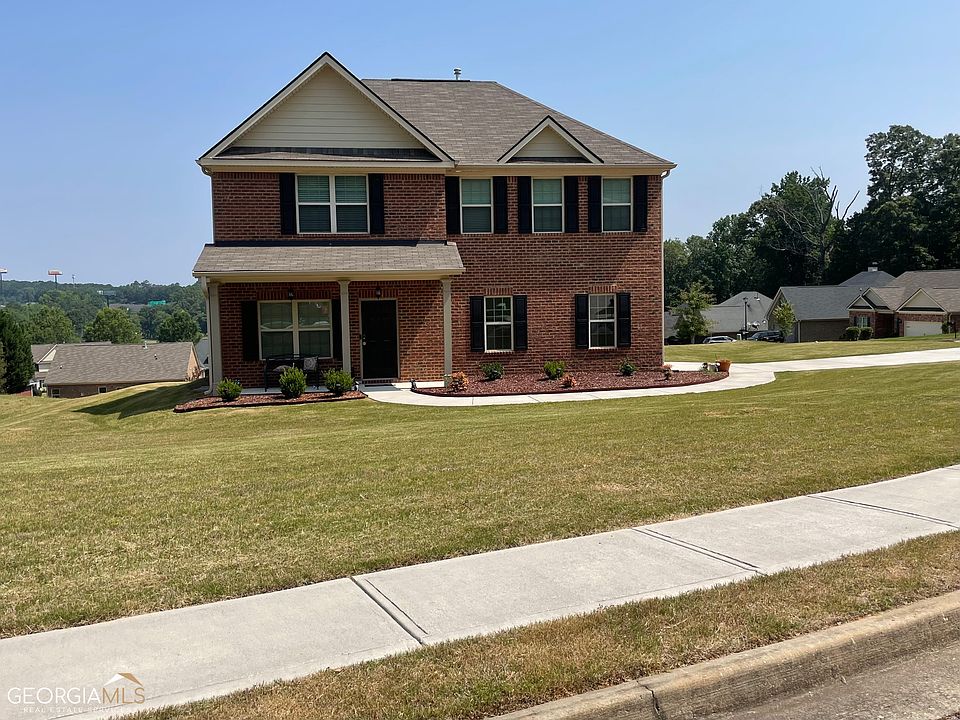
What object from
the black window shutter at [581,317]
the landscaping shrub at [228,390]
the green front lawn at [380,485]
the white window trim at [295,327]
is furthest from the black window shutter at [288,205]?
the black window shutter at [581,317]

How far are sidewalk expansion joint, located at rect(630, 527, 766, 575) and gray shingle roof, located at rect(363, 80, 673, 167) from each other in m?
16.4

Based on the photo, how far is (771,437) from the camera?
34.9 ft

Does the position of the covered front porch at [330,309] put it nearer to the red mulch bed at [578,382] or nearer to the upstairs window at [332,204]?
the upstairs window at [332,204]

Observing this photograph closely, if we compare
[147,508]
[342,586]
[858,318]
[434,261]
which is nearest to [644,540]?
[342,586]

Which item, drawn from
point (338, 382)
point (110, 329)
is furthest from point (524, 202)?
point (110, 329)

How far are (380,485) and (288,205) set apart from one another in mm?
14035

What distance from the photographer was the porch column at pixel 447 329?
67.1ft

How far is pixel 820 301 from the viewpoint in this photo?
222 ft

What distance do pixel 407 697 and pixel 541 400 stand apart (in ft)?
47.7

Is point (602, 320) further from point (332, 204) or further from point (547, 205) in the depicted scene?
point (332, 204)

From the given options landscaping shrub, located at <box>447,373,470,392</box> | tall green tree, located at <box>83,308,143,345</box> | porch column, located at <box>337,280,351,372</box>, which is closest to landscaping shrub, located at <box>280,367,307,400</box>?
porch column, located at <box>337,280,351,372</box>

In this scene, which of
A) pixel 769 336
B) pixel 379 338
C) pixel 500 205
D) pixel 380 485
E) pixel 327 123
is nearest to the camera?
pixel 380 485

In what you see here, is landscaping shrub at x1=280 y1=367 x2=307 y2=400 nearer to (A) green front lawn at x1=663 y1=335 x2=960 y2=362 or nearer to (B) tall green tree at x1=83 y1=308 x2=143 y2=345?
(A) green front lawn at x1=663 y1=335 x2=960 y2=362

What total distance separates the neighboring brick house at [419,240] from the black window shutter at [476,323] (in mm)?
31
